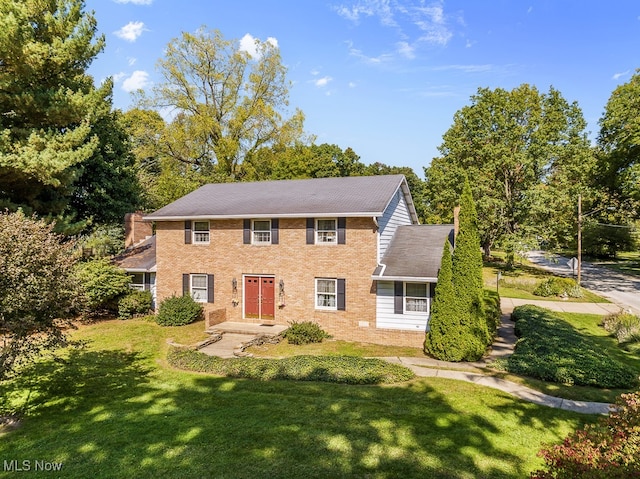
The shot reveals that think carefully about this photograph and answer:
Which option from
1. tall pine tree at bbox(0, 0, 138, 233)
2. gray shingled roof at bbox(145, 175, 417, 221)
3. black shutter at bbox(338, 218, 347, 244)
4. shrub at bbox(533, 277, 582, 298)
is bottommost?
shrub at bbox(533, 277, 582, 298)

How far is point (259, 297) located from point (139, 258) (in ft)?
29.4

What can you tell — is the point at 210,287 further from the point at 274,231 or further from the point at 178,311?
the point at 274,231

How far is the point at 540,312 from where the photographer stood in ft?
69.9

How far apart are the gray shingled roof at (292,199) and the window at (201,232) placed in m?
0.70

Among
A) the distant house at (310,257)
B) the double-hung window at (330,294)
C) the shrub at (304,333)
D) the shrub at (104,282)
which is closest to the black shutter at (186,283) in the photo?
the distant house at (310,257)

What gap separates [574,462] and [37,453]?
9.53m

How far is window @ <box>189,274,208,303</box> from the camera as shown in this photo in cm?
2130

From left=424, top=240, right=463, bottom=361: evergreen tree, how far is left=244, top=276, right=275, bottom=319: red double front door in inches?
319

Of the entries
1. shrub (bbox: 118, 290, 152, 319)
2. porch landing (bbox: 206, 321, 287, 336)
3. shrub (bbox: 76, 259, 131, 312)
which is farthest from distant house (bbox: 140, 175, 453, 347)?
shrub (bbox: 76, 259, 131, 312)

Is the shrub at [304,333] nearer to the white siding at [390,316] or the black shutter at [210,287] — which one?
the white siding at [390,316]

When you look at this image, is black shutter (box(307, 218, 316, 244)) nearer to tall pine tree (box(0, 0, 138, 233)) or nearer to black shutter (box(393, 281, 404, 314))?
black shutter (box(393, 281, 404, 314))

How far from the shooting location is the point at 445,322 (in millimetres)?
15141

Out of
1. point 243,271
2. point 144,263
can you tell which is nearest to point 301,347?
point 243,271

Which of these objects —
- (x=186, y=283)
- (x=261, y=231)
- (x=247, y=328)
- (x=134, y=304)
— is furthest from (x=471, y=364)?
(x=134, y=304)
